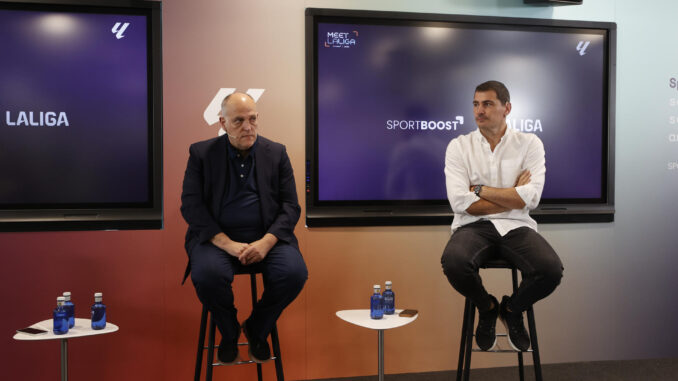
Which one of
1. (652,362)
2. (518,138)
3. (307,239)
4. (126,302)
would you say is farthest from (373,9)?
(652,362)

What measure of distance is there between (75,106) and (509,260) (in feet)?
8.55

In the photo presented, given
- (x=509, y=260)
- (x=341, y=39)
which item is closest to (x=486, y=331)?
(x=509, y=260)

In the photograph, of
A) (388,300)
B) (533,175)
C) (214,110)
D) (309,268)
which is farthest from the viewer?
(309,268)

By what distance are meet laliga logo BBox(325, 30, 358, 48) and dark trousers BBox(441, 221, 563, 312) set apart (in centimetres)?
142

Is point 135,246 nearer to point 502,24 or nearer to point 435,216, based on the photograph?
point 435,216

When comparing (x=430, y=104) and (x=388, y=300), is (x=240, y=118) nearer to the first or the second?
(x=388, y=300)

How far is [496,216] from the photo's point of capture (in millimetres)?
2932

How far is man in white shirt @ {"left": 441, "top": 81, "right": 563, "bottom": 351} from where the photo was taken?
2.70 meters

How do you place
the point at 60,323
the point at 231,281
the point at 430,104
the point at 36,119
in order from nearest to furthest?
the point at 231,281
the point at 60,323
the point at 36,119
the point at 430,104

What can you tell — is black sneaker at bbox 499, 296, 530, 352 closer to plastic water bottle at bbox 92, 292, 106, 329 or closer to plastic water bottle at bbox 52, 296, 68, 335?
plastic water bottle at bbox 92, 292, 106, 329

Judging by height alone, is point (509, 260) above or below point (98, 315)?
above

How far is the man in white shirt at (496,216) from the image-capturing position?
270 cm

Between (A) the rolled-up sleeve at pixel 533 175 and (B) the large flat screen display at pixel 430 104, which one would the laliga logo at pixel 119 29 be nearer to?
(B) the large flat screen display at pixel 430 104

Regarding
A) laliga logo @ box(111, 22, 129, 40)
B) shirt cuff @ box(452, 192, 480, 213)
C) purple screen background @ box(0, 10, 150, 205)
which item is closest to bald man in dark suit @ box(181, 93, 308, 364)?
purple screen background @ box(0, 10, 150, 205)
